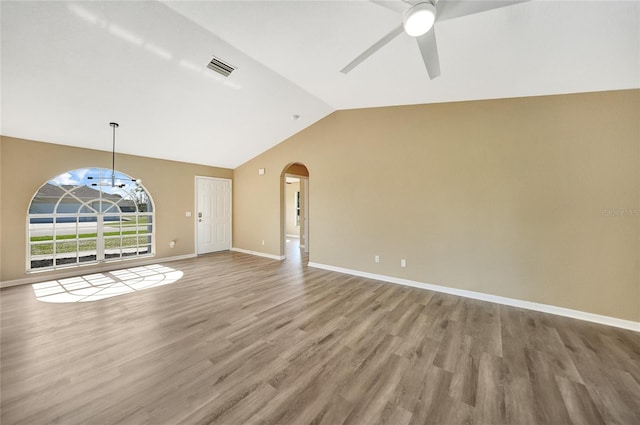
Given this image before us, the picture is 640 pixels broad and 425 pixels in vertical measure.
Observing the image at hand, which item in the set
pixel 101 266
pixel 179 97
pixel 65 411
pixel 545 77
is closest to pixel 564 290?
pixel 545 77

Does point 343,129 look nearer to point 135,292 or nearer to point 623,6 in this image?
point 623,6

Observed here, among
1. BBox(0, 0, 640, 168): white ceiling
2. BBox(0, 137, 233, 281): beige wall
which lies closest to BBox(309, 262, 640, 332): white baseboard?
BBox(0, 0, 640, 168): white ceiling

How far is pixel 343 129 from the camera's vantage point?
4.84 m

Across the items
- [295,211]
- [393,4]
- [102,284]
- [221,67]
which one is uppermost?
[221,67]

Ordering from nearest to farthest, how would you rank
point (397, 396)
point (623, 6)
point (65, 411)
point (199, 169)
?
point (65, 411) < point (397, 396) < point (623, 6) < point (199, 169)

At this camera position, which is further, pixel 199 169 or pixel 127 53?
pixel 199 169

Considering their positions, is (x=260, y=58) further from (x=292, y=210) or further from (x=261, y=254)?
(x=292, y=210)

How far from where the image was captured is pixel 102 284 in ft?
13.2

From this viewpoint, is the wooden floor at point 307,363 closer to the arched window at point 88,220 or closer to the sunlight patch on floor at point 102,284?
the sunlight patch on floor at point 102,284

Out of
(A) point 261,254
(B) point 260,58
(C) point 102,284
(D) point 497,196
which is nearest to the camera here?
(B) point 260,58

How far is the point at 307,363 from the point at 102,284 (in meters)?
4.13

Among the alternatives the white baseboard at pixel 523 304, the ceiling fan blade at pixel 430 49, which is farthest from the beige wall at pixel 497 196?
the ceiling fan blade at pixel 430 49

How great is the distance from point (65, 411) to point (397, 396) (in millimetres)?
2259

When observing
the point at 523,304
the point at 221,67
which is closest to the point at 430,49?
the point at 221,67
